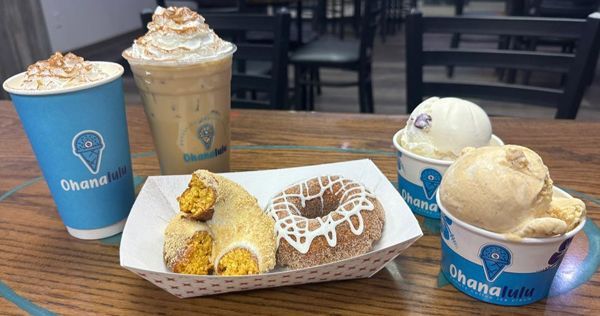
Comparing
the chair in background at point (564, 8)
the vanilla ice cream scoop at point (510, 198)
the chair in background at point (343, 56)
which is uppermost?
the vanilla ice cream scoop at point (510, 198)

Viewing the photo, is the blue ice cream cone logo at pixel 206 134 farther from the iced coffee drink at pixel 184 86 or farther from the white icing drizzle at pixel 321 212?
the white icing drizzle at pixel 321 212

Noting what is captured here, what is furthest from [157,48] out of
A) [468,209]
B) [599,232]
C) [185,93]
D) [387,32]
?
[387,32]

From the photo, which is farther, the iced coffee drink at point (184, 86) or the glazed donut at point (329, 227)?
the iced coffee drink at point (184, 86)

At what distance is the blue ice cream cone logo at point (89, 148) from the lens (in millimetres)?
627

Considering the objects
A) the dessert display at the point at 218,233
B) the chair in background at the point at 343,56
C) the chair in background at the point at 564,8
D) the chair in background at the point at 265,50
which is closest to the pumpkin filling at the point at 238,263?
the dessert display at the point at 218,233

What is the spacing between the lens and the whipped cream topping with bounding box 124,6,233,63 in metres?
0.72

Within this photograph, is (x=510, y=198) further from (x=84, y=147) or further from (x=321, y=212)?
(x=84, y=147)

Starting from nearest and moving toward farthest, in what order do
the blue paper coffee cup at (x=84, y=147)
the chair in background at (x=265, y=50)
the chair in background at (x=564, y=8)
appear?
1. the blue paper coffee cup at (x=84, y=147)
2. the chair in background at (x=265, y=50)
3. the chair in background at (x=564, y=8)

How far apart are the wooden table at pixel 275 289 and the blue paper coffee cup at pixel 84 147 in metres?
0.05

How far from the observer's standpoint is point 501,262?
513 mm

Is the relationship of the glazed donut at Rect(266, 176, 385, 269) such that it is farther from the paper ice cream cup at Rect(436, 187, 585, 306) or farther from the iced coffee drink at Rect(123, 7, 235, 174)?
the iced coffee drink at Rect(123, 7, 235, 174)

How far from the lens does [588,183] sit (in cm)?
80

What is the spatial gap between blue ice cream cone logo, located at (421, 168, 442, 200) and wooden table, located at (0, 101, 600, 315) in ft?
0.17

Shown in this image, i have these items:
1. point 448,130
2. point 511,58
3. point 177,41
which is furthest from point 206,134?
point 511,58
